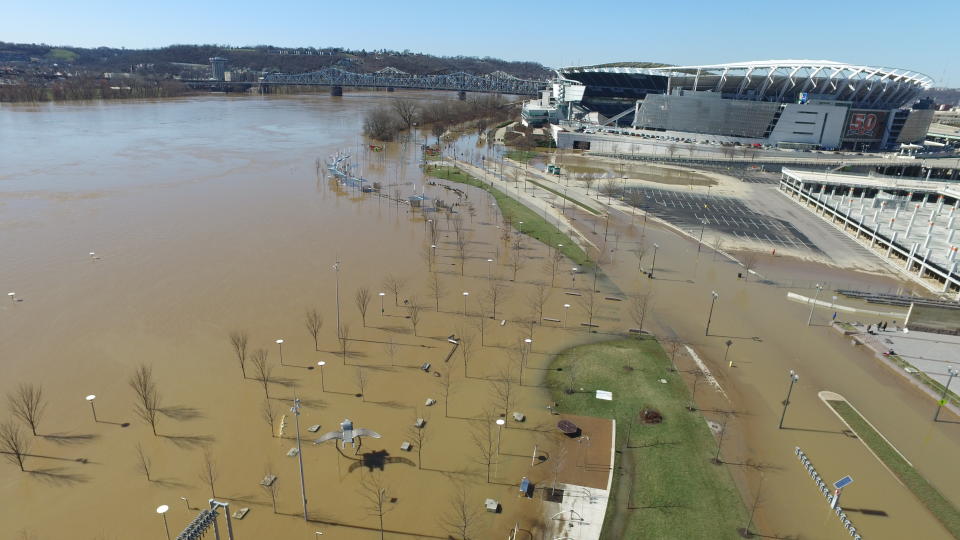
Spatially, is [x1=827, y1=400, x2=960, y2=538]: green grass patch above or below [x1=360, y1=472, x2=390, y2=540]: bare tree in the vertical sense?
above

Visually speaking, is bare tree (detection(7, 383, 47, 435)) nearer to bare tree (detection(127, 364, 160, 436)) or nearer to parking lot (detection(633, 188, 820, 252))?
bare tree (detection(127, 364, 160, 436))

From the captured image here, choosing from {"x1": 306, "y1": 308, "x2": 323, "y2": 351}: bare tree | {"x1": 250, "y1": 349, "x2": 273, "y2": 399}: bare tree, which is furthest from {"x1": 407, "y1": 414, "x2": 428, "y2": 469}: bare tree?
{"x1": 306, "y1": 308, "x2": 323, "y2": 351}: bare tree

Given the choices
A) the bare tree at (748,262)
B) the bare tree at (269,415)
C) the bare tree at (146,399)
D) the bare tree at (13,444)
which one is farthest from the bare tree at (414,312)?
the bare tree at (748,262)

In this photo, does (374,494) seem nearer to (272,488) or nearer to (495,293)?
(272,488)

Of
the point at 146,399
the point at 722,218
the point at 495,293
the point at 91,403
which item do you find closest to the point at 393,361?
the point at 495,293

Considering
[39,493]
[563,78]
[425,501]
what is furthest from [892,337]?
[563,78]
